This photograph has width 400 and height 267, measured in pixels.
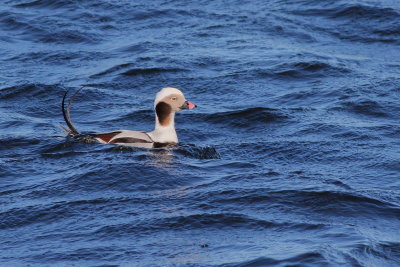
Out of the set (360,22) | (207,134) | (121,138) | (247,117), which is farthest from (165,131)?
(360,22)

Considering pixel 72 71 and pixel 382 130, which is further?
pixel 72 71

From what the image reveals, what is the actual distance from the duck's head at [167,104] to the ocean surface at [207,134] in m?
0.50

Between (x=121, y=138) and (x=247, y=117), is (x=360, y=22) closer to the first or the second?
(x=247, y=117)

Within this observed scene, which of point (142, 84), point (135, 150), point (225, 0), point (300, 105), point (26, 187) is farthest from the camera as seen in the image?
point (225, 0)

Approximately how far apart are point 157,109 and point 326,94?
3.86 meters

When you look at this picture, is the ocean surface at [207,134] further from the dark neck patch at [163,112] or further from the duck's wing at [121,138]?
the dark neck patch at [163,112]

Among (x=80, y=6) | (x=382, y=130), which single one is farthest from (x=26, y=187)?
(x=80, y=6)

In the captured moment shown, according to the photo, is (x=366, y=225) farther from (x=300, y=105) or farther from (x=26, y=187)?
(x=300, y=105)

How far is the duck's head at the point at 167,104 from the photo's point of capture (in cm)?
1237

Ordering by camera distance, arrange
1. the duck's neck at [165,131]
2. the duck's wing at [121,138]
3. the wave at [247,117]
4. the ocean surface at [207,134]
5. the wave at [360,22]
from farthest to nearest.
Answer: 1. the wave at [360,22]
2. the wave at [247,117]
3. the duck's neck at [165,131]
4. the duck's wing at [121,138]
5. the ocean surface at [207,134]

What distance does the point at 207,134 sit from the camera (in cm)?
1343

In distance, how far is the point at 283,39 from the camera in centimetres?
1866

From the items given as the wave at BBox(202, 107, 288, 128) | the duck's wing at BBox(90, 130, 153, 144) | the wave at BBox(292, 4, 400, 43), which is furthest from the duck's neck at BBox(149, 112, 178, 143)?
the wave at BBox(292, 4, 400, 43)

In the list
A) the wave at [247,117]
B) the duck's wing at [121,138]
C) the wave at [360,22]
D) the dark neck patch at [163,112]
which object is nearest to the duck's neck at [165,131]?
the dark neck patch at [163,112]
